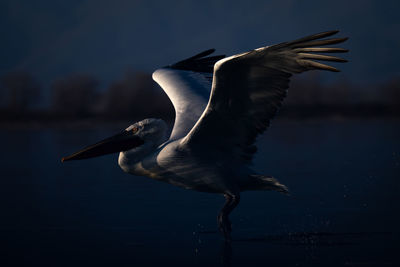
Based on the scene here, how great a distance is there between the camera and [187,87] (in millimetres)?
6816

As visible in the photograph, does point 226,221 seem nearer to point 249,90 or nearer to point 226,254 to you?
point 226,254

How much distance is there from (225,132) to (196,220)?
1188 millimetres

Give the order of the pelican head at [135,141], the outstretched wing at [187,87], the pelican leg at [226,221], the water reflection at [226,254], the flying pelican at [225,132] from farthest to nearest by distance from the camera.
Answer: the outstretched wing at [187,87]
the pelican head at [135,141]
the pelican leg at [226,221]
the flying pelican at [225,132]
the water reflection at [226,254]

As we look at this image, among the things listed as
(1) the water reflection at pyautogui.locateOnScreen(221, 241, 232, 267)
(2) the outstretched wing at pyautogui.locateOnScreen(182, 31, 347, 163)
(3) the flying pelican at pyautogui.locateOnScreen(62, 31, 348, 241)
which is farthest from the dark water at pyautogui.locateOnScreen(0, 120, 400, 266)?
(2) the outstretched wing at pyautogui.locateOnScreen(182, 31, 347, 163)

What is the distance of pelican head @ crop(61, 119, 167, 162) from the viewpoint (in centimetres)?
567

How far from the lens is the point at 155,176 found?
5.66 m

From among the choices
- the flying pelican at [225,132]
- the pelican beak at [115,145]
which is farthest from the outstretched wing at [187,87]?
the pelican beak at [115,145]

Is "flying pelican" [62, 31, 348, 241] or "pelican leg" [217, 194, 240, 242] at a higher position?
"flying pelican" [62, 31, 348, 241]

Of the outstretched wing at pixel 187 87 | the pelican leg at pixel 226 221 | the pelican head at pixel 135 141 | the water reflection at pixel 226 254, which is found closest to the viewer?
the water reflection at pixel 226 254

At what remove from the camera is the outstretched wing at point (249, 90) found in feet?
14.8

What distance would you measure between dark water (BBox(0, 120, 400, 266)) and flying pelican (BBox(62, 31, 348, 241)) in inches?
18.9

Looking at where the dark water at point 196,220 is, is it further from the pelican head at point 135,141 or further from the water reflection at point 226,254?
the pelican head at point 135,141

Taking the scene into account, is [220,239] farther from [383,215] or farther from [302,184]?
[302,184]

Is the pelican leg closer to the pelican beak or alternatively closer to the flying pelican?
the flying pelican
